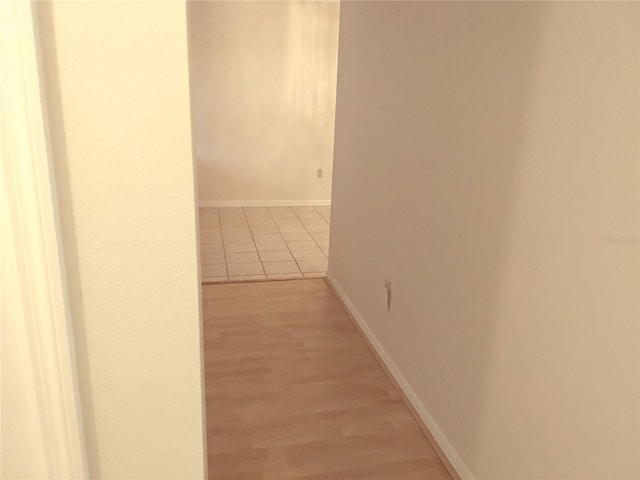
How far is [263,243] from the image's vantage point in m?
4.32

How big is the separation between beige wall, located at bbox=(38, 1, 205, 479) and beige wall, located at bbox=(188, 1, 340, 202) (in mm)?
4711

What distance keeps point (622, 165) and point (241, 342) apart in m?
2.00

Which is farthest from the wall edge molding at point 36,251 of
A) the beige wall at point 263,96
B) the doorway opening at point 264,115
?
the beige wall at point 263,96

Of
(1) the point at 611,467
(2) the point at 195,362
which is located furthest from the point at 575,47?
(2) the point at 195,362

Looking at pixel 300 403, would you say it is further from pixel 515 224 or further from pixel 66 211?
pixel 66 211

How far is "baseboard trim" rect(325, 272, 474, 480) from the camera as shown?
5.92ft

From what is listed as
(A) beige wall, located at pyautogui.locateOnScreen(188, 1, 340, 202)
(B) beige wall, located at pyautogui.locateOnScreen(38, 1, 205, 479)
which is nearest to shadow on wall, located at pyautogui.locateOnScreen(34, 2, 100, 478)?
(B) beige wall, located at pyautogui.locateOnScreen(38, 1, 205, 479)

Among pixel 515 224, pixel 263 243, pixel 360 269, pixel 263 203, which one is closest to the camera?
pixel 515 224

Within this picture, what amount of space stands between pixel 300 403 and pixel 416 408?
0.48 m

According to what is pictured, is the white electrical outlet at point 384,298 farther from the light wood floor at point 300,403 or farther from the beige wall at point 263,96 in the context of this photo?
the beige wall at point 263,96

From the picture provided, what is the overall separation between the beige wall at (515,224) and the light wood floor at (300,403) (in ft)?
0.55

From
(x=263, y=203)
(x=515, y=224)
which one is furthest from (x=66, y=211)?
(x=263, y=203)

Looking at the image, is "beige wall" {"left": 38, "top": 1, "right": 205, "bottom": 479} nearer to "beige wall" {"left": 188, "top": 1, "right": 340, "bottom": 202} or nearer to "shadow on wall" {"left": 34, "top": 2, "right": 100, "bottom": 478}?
"shadow on wall" {"left": 34, "top": 2, "right": 100, "bottom": 478}

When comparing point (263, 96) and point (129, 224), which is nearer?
point (129, 224)
